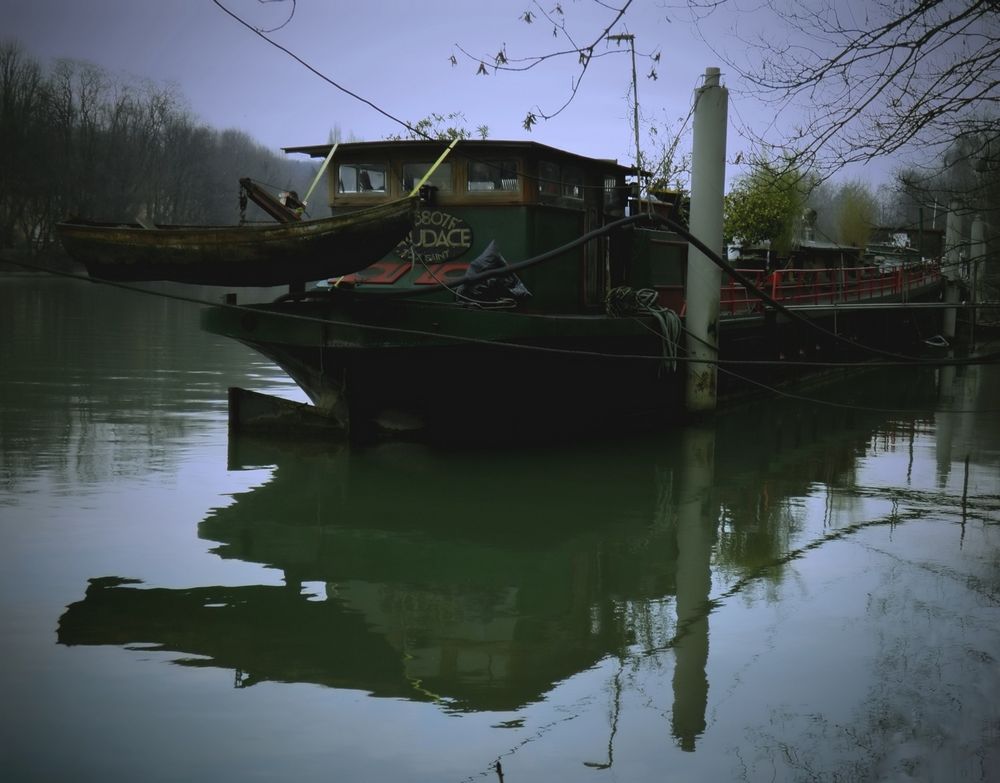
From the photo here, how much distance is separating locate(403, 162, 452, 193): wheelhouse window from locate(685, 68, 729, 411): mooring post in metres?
3.16

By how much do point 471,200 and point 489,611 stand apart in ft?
18.9

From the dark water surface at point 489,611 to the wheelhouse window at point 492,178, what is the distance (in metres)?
2.54

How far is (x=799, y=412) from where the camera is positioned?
14656 millimetres

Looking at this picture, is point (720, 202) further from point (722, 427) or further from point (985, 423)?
point (985, 423)

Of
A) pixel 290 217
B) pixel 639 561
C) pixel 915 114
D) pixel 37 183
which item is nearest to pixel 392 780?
pixel 639 561

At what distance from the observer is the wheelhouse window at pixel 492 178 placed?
10414 millimetres

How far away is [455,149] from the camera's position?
10.2 meters

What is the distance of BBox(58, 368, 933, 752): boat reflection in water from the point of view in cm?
472

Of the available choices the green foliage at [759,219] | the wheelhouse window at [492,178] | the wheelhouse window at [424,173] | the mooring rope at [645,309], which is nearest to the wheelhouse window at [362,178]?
the wheelhouse window at [424,173]

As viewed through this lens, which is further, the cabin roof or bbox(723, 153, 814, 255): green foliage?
bbox(723, 153, 814, 255): green foliage

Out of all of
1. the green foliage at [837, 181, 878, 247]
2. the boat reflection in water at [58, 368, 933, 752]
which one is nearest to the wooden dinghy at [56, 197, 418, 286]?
the boat reflection in water at [58, 368, 933, 752]

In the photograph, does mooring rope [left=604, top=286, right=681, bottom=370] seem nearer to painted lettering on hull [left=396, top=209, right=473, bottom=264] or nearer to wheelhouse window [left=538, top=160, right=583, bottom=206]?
wheelhouse window [left=538, top=160, right=583, bottom=206]

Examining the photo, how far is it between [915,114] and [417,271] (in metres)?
5.31

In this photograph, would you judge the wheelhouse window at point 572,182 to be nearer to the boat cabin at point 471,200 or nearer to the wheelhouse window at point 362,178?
the boat cabin at point 471,200
